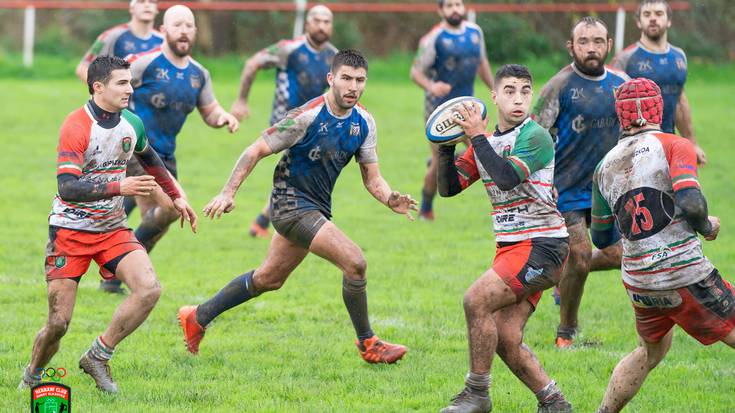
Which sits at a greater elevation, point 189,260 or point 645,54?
point 645,54

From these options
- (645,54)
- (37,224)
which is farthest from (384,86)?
(645,54)

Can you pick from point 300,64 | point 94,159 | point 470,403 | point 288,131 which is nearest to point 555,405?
point 470,403

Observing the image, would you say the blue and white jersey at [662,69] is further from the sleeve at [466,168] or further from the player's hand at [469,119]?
the player's hand at [469,119]

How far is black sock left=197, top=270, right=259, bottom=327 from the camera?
7602 mm

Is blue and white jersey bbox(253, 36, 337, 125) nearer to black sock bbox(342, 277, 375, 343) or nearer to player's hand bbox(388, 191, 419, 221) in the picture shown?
black sock bbox(342, 277, 375, 343)

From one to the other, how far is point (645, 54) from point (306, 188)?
12.2 ft

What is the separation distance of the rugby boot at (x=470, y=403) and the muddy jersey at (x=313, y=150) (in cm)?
172

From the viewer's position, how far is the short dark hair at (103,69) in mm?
6559

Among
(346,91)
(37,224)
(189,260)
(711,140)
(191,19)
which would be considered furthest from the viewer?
(711,140)

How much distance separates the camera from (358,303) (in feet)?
24.3

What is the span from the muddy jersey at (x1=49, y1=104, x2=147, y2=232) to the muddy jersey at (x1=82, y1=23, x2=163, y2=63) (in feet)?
12.2

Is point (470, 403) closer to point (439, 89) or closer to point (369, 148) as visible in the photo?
point (369, 148)

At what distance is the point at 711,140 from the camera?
1888 centimetres

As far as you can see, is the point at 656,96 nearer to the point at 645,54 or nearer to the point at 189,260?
the point at 645,54
